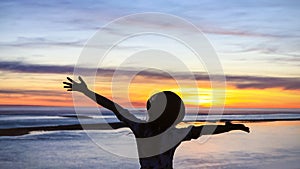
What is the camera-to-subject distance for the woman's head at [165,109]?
12.5 feet

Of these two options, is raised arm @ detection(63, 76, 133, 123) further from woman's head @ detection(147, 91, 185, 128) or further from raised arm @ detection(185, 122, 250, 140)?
raised arm @ detection(185, 122, 250, 140)

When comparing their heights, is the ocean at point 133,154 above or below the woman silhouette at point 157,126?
below

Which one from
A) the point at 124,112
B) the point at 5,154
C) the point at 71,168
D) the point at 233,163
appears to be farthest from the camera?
the point at 5,154

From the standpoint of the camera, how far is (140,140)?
12.8 feet

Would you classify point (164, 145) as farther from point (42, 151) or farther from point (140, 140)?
point (42, 151)

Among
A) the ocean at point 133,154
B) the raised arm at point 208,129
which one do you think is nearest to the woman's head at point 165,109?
the raised arm at point 208,129

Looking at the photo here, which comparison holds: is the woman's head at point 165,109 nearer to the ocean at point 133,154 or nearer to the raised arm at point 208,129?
the raised arm at point 208,129

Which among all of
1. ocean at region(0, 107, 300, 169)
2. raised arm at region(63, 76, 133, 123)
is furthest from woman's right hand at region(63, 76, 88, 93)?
ocean at region(0, 107, 300, 169)

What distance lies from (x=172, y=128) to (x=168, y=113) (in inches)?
5.9

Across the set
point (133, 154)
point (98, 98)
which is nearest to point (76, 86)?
point (98, 98)

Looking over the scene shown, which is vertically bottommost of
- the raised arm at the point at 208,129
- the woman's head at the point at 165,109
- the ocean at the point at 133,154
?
the ocean at the point at 133,154

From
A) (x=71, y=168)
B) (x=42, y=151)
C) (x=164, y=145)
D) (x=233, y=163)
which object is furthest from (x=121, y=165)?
(x=164, y=145)

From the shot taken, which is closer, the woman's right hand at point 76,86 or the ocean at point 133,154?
the woman's right hand at point 76,86

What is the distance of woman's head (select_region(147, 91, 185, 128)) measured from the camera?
3.82 metres
